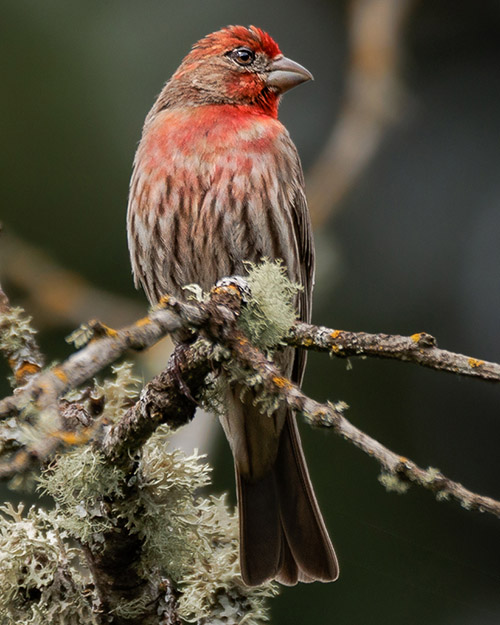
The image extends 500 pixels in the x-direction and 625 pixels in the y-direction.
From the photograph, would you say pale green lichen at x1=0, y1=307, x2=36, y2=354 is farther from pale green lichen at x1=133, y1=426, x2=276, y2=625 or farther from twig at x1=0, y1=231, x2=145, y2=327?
twig at x1=0, y1=231, x2=145, y2=327

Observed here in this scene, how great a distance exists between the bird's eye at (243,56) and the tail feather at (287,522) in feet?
5.60

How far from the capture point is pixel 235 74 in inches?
172

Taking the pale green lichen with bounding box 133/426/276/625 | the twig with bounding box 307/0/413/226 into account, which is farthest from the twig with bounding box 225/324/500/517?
the twig with bounding box 307/0/413/226

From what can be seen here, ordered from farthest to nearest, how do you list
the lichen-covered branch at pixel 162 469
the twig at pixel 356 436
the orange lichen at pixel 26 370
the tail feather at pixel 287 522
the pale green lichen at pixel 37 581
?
the tail feather at pixel 287 522 → the orange lichen at pixel 26 370 → the pale green lichen at pixel 37 581 → the lichen-covered branch at pixel 162 469 → the twig at pixel 356 436

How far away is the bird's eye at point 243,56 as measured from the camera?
4.42 meters

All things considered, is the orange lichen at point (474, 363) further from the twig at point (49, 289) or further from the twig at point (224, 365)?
the twig at point (49, 289)

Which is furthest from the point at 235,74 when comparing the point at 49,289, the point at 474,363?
the point at 474,363

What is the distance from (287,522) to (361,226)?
339 cm

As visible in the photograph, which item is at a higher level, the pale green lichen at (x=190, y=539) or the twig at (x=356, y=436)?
the twig at (x=356, y=436)

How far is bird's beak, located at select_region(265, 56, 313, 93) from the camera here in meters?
4.38

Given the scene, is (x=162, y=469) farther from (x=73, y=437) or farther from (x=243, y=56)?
(x=243, y=56)

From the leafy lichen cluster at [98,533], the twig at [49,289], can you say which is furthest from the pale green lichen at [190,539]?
the twig at [49,289]

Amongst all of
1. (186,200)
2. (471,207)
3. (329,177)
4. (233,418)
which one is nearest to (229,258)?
(186,200)

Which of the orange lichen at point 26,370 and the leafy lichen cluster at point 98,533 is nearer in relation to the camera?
the leafy lichen cluster at point 98,533
